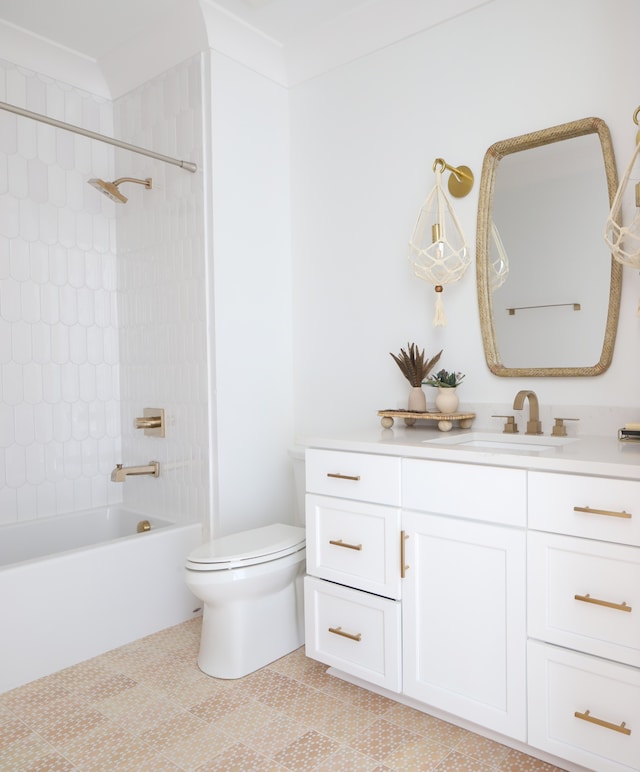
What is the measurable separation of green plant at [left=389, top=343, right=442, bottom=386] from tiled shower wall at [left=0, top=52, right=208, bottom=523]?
2.81ft

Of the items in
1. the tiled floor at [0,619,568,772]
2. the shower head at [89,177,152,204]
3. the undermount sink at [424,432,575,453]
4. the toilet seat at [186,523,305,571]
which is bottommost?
the tiled floor at [0,619,568,772]

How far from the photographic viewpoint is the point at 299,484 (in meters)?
2.59

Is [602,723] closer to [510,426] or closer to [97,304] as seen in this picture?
[510,426]

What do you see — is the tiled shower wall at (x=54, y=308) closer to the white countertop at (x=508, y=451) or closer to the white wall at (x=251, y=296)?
the white wall at (x=251, y=296)

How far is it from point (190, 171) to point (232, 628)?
5.93 feet

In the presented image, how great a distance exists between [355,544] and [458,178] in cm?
137

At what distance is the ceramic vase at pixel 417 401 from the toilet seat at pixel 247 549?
24.8 inches

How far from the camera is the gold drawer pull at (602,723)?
1.41 metres

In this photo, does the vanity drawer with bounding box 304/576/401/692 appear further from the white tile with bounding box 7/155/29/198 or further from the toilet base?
the white tile with bounding box 7/155/29/198

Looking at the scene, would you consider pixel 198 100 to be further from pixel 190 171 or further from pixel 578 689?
pixel 578 689

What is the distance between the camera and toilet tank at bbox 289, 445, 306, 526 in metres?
2.58

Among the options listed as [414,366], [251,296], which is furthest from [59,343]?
[414,366]

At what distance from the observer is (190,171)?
8.55 ft

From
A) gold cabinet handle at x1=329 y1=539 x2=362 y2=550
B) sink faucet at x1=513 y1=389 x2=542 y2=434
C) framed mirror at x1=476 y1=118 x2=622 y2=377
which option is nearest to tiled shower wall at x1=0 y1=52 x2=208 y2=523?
gold cabinet handle at x1=329 y1=539 x2=362 y2=550
